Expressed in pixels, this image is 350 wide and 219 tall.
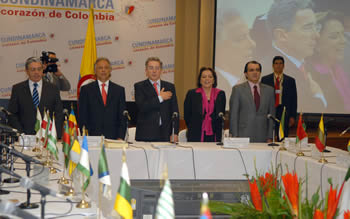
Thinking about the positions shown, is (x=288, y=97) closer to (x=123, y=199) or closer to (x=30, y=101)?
(x=30, y=101)

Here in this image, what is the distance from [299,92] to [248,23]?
4.65ft

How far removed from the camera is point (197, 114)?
4688mm

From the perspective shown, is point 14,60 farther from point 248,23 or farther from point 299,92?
point 299,92

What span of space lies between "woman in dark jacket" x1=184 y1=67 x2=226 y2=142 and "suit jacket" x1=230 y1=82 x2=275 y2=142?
0.45 ft

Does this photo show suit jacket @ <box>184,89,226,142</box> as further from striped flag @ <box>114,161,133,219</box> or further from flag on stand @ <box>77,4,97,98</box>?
striped flag @ <box>114,161,133,219</box>

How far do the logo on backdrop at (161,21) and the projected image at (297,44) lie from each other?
84 centimetres

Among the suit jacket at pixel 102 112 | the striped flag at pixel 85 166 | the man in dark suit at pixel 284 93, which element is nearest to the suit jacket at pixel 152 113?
the suit jacket at pixel 102 112

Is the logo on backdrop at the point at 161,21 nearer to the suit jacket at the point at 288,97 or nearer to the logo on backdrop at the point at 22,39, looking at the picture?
the logo on backdrop at the point at 22,39

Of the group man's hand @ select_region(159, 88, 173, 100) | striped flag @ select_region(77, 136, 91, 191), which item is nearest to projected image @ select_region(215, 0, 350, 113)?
man's hand @ select_region(159, 88, 173, 100)

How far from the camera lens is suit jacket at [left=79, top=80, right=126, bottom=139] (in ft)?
14.8

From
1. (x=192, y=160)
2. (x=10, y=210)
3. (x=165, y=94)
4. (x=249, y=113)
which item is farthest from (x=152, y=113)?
(x=10, y=210)

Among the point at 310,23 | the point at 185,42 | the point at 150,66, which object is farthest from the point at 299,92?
the point at 150,66

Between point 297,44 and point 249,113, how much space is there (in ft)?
10.8

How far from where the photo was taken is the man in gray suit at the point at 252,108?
15.5 ft
